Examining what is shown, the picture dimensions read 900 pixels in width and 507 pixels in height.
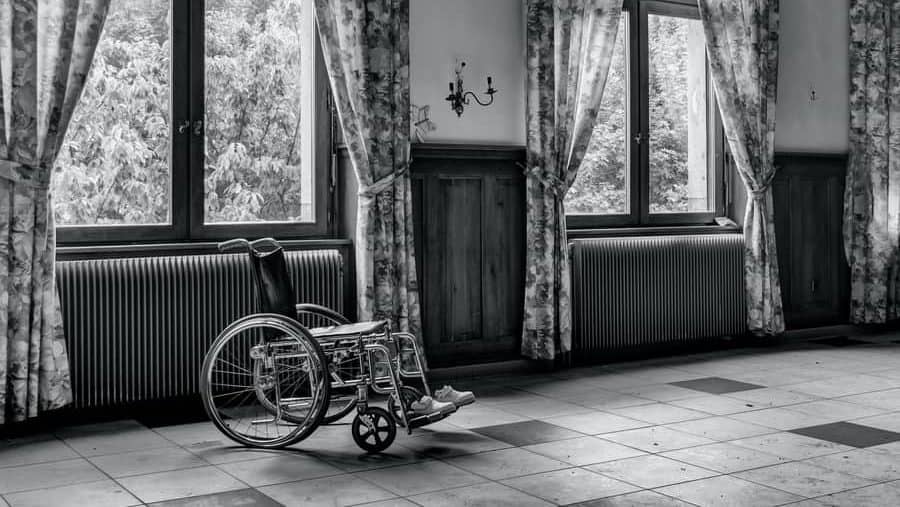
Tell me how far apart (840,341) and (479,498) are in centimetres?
455

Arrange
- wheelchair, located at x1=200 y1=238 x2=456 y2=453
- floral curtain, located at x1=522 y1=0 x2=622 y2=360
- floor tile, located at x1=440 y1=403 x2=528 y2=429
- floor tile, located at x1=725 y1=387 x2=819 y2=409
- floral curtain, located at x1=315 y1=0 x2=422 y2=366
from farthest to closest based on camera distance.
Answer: floral curtain, located at x1=522 y1=0 x2=622 y2=360 < floral curtain, located at x1=315 y1=0 x2=422 y2=366 < floor tile, located at x1=725 y1=387 x2=819 y2=409 < floor tile, located at x1=440 y1=403 x2=528 y2=429 < wheelchair, located at x1=200 y1=238 x2=456 y2=453

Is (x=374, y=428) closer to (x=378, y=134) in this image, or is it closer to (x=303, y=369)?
(x=303, y=369)

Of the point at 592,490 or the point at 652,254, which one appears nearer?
the point at 592,490

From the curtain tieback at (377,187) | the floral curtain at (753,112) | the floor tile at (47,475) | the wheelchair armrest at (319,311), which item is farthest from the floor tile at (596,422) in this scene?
the floral curtain at (753,112)

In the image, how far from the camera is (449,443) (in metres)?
4.00

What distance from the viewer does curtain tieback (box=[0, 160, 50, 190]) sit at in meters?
4.01

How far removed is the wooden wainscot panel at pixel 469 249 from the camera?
535cm

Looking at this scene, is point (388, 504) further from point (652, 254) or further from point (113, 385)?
point (652, 254)

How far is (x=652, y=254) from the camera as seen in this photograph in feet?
20.1

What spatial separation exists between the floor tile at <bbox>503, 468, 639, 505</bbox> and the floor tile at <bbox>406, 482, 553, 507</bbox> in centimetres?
5

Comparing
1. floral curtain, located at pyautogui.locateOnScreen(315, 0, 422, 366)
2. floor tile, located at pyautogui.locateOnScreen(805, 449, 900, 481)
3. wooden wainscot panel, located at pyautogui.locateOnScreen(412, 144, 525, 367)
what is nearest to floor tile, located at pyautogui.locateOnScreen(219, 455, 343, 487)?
floral curtain, located at pyautogui.locateOnScreen(315, 0, 422, 366)

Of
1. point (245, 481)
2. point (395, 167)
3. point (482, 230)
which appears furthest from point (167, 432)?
point (482, 230)

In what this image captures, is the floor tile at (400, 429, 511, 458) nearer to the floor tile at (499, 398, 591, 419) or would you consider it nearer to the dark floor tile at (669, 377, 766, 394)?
the floor tile at (499, 398, 591, 419)

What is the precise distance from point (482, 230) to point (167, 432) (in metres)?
2.19
